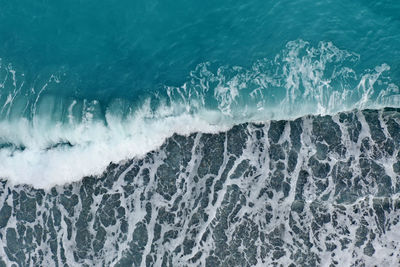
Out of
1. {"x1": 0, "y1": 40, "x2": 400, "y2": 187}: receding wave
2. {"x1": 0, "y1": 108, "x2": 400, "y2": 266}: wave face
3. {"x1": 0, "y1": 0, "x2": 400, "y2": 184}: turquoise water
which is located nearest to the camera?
{"x1": 0, "y1": 108, "x2": 400, "y2": 266}: wave face

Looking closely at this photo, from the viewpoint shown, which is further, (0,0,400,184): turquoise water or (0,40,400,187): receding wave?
(0,0,400,184): turquoise water

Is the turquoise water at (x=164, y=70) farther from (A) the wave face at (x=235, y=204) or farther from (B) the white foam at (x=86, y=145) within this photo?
(A) the wave face at (x=235, y=204)

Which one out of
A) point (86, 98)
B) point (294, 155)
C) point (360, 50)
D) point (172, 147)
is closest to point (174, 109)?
point (172, 147)

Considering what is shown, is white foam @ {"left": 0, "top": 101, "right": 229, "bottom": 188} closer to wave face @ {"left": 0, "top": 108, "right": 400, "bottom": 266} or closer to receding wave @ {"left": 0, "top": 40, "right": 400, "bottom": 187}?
receding wave @ {"left": 0, "top": 40, "right": 400, "bottom": 187}

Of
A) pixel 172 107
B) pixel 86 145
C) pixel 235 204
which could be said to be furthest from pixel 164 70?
pixel 235 204

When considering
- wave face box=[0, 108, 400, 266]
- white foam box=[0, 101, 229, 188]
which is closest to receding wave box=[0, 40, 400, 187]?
white foam box=[0, 101, 229, 188]

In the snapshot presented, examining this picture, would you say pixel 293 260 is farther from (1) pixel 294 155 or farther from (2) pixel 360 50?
(2) pixel 360 50
